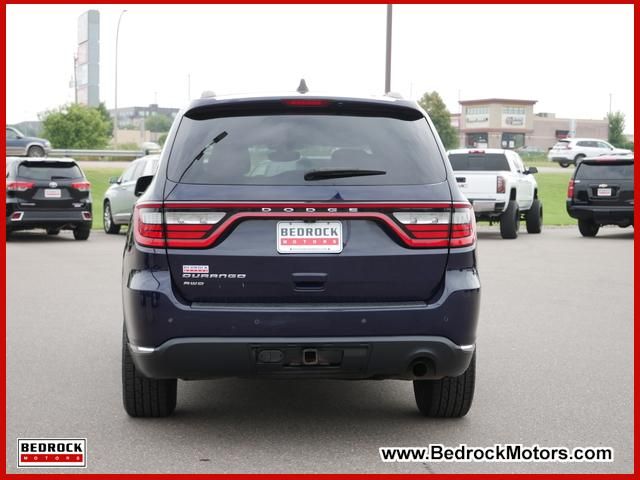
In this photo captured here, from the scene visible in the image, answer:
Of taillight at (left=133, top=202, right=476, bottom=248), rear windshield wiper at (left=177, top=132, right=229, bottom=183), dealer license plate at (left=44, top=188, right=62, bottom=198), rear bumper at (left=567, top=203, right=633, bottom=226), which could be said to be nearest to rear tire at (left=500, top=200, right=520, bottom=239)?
rear bumper at (left=567, top=203, right=633, bottom=226)

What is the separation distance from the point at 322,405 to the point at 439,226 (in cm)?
159

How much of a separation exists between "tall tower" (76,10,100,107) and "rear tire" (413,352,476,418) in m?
83.9

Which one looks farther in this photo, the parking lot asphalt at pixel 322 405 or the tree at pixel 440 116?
the tree at pixel 440 116

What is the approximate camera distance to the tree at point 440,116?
90938 millimetres

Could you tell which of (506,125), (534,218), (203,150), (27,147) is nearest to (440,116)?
(506,125)

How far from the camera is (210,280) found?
4.99m

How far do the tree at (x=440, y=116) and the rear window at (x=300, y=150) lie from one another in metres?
85.1

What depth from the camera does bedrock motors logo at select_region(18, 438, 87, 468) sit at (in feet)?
16.2

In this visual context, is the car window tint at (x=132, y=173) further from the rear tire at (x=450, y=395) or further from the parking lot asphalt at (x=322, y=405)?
the rear tire at (x=450, y=395)

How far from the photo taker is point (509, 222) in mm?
21344

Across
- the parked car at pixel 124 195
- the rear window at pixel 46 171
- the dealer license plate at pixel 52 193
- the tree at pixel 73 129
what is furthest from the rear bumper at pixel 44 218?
the tree at pixel 73 129

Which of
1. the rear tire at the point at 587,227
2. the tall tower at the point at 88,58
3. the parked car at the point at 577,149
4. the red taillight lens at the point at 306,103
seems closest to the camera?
the red taillight lens at the point at 306,103

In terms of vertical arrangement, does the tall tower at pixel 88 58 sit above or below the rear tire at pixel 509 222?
above

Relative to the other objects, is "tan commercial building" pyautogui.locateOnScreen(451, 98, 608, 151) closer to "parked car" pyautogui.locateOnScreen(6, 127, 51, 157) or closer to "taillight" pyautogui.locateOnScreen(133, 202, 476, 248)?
"parked car" pyautogui.locateOnScreen(6, 127, 51, 157)
